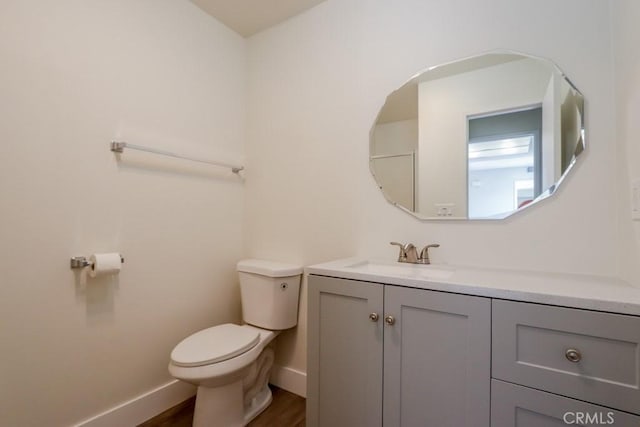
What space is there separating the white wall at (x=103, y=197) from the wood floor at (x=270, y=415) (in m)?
0.18

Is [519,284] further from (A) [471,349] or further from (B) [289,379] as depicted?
(B) [289,379]

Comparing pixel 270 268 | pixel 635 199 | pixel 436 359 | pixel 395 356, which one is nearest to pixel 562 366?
pixel 436 359

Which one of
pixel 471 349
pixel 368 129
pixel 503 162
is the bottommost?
pixel 471 349

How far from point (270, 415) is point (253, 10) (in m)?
2.39

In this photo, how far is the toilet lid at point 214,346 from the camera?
51.9 inches

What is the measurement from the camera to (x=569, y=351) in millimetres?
811

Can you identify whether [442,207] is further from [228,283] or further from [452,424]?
[228,283]

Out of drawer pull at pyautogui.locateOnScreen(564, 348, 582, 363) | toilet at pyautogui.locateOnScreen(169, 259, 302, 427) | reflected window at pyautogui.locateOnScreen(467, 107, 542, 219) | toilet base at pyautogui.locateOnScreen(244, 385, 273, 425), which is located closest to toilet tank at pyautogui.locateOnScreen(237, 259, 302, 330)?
toilet at pyautogui.locateOnScreen(169, 259, 302, 427)

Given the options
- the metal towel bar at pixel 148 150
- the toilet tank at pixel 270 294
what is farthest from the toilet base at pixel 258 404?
the metal towel bar at pixel 148 150

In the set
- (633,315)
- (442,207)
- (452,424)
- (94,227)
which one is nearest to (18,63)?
(94,227)

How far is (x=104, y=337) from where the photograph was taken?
143 centimetres

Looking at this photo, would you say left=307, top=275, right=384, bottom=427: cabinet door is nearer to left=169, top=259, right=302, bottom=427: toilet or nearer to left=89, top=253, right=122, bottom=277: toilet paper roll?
left=169, top=259, right=302, bottom=427: toilet

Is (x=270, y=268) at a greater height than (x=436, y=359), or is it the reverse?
(x=270, y=268)

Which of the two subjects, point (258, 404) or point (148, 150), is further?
point (258, 404)
